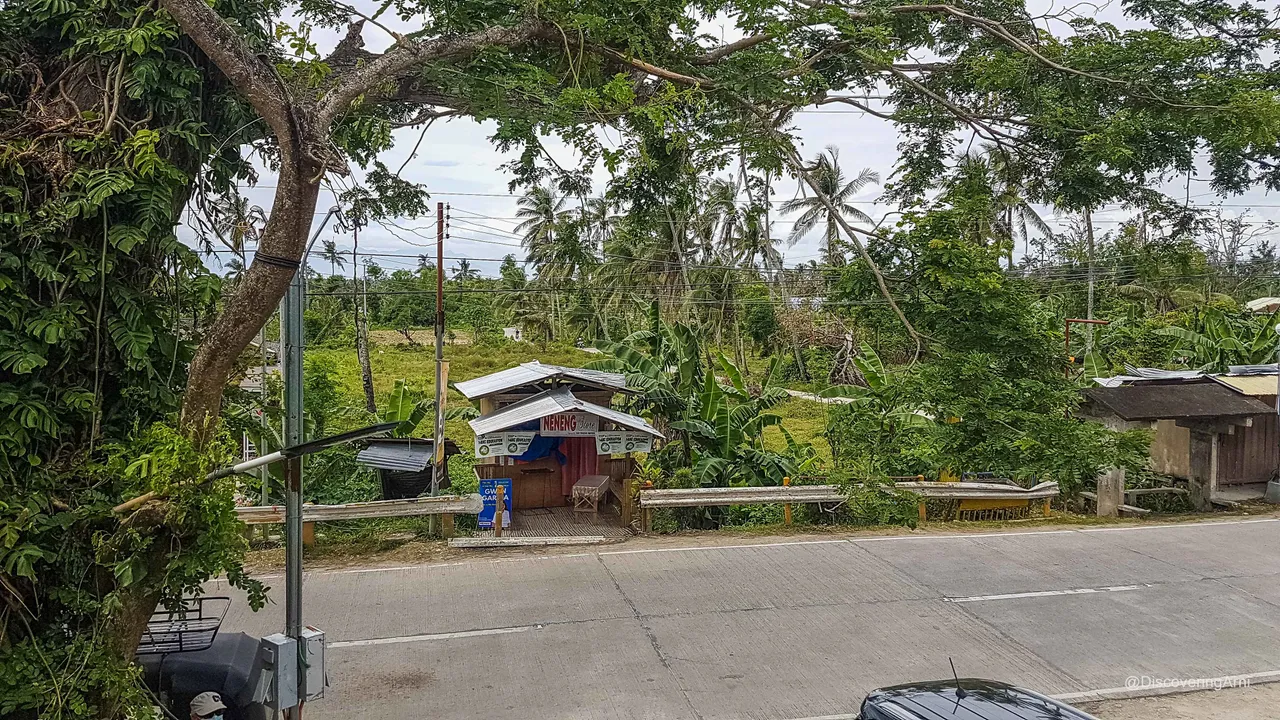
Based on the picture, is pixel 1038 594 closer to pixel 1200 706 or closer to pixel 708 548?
pixel 1200 706

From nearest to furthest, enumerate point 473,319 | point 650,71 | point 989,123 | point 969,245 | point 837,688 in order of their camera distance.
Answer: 1. point 650,71
2. point 837,688
3. point 989,123
4. point 969,245
5. point 473,319

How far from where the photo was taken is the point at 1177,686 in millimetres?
7699

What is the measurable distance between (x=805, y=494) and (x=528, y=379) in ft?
15.2

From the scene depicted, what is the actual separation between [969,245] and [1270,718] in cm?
799

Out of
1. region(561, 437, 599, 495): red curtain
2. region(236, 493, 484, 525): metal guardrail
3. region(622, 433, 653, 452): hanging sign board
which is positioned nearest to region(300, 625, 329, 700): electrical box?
region(236, 493, 484, 525): metal guardrail

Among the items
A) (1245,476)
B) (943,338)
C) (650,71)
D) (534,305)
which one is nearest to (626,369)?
(943,338)

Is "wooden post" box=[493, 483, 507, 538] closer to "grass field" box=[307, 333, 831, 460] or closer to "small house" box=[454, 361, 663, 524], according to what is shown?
"small house" box=[454, 361, 663, 524]

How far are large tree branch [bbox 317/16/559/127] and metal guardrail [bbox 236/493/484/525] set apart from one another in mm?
6845

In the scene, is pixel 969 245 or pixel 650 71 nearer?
pixel 650 71

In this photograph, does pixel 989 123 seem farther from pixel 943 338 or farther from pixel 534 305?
pixel 534 305

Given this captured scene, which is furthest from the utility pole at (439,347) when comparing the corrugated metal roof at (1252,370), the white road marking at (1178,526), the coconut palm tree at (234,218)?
the corrugated metal roof at (1252,370)

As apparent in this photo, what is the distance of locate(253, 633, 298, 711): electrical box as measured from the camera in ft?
16.6

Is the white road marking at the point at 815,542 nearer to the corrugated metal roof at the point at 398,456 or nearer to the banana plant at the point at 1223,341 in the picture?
the corrugated metal roof at the point at 398,456

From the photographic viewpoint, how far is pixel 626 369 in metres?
15.6
